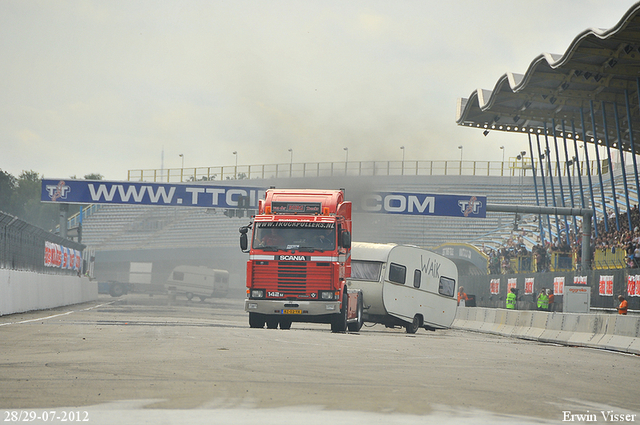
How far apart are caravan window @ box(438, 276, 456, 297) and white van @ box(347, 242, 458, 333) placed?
226mm

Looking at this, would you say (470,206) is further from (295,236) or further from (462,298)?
(295,236)

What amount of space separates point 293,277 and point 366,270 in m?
4.77

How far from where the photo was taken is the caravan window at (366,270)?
2472 cm

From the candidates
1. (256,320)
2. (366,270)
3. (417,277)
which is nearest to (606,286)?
(417,277)

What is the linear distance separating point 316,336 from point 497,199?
2186 inches

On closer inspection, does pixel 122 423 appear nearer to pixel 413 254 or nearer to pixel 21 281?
pixel 413 254

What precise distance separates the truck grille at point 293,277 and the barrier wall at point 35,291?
8.86 metres

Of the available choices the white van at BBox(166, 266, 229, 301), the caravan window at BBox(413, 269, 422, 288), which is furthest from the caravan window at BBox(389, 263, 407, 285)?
the white van at BBox(166, 266, 229, 301)

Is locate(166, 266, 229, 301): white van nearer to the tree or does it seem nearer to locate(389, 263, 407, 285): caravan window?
locate(389, 263, 407, 285): caravan window

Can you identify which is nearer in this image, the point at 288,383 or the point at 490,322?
the point at 288,383

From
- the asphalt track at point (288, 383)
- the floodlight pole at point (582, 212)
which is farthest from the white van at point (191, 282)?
the asphalt track at point (288, 383)

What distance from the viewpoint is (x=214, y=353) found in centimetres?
1273

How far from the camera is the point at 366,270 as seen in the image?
24.9 metres

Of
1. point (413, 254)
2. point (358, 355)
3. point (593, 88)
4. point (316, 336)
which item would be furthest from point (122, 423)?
point (593, 88)
